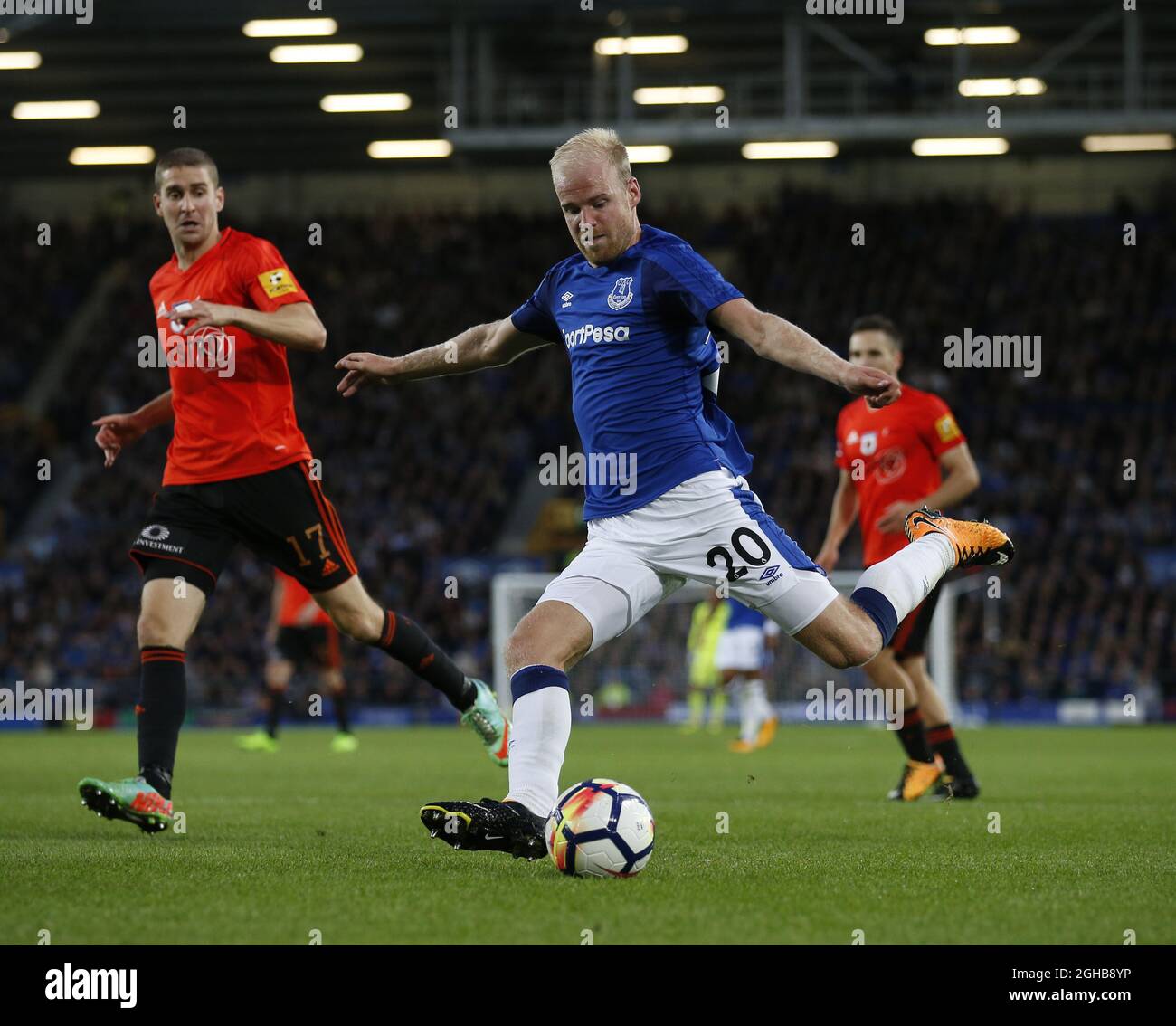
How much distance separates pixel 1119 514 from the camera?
25.0m

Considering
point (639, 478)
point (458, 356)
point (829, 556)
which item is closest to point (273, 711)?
point (829, 556)

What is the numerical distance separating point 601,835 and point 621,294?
1810mm

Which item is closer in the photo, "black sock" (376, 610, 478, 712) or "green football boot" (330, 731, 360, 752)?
"black sock" (376, 610, 478, 712)

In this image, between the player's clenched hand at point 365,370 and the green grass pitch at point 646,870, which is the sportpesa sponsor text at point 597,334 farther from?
the green grass pitch at point 646,870

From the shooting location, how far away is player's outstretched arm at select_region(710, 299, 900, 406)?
15.9 feet

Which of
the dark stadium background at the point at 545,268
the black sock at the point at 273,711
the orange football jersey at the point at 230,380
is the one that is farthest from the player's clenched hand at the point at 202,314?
the dark stadium background at the point at 545,268

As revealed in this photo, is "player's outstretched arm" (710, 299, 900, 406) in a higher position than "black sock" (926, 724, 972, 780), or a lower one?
higher

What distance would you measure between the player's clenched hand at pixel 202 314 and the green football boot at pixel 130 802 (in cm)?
165

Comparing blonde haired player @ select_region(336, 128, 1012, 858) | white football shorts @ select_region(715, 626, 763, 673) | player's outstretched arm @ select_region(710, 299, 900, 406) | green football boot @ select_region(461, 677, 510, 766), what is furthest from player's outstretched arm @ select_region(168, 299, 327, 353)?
white football shorts @ select_region(715, 626, 763, 673)

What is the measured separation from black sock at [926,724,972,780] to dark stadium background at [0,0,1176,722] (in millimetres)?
11703

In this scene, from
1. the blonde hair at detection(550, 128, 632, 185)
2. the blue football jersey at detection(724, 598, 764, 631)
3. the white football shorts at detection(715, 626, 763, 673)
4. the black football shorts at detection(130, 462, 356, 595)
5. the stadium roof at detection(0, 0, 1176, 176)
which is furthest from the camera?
the stadium roof at detection(0, 0, 1176, 176)

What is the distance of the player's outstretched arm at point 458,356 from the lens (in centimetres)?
609

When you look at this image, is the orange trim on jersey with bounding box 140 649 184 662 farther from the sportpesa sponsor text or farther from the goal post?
the goal post

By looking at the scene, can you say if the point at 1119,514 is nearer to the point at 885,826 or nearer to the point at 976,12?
the point at 976,12
